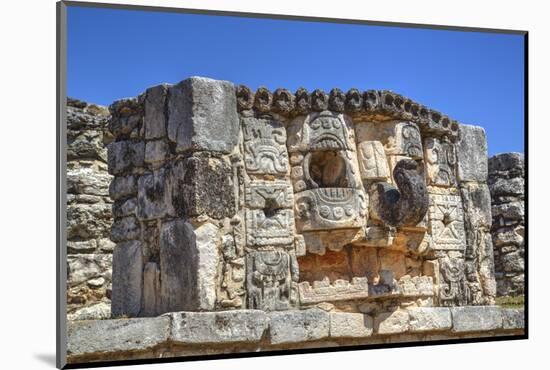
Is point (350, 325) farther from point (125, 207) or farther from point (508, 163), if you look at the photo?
point (508, 163)

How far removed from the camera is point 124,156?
951 cm

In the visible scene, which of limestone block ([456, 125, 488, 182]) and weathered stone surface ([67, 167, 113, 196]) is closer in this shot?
limestone block ([456, 125, 488, 182])

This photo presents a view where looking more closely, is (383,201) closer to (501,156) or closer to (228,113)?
(228,113)

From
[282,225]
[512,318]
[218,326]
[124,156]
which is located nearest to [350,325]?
[282,225]

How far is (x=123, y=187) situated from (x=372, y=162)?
217cm

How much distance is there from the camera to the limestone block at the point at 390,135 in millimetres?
9992

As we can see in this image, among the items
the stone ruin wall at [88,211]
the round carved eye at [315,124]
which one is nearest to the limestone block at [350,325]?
the round carved eye at [315,124]

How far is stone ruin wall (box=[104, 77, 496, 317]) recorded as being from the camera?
29.1 feet

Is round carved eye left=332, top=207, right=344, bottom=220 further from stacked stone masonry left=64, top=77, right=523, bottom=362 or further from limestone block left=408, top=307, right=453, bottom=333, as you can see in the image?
limestone block left=408, top=307, right=453, bottom=333

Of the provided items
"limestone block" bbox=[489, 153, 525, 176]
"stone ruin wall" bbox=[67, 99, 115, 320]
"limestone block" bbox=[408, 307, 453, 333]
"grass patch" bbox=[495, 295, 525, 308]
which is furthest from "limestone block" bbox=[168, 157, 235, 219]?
"limestone block" bbox=[489, 153, 525, 176]

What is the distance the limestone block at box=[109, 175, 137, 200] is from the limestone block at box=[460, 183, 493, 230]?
10.6 ft

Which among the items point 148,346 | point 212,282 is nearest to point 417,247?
point 212,282

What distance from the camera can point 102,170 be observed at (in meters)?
12.1

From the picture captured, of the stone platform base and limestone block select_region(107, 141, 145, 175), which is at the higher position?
limestone block select_region(107, 141, 145, 175)
